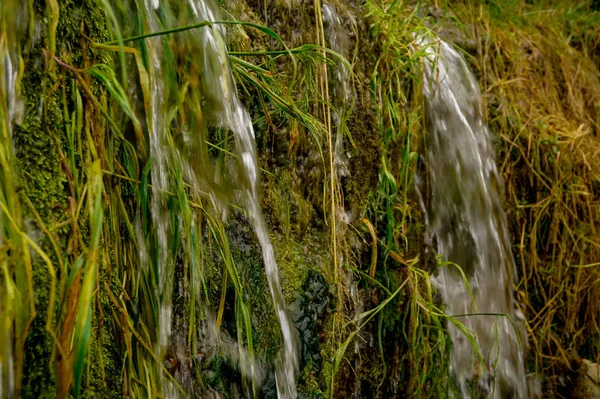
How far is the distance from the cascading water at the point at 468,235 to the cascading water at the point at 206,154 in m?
0.92

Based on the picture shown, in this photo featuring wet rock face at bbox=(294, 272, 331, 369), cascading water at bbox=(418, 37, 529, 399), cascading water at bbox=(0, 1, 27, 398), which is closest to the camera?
cascading water at bbox=(0, 1, 27, 398)

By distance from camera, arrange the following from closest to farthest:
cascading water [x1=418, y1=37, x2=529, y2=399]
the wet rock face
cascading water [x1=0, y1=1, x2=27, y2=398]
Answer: cascading water [x1=0, y1=1, x2=27, y2=398] < the wet rock face < cascading water [x1=418, y1=37, x2=529, y2=399]

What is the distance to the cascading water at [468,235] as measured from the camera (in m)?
2.27

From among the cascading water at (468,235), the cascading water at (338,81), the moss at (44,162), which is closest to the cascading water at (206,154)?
the moss at (44,162)

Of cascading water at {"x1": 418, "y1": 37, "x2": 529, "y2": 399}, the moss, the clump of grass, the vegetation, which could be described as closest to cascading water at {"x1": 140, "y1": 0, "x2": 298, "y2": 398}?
the vegetation

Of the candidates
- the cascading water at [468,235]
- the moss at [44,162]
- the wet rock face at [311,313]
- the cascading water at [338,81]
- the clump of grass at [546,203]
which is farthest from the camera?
the clump of grass at [546,203]

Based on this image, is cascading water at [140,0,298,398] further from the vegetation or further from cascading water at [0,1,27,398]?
cascading water at [0,1,27,398]

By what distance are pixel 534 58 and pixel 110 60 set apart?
2.83m

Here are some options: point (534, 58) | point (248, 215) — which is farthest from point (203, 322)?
point (534, 58)

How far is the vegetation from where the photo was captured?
3.12ft

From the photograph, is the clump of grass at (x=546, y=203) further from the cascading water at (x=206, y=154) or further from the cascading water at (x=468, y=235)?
the cascading water at (x=206, y=154)

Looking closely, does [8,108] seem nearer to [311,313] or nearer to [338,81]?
[311,313]

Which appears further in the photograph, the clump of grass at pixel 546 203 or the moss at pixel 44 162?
the clump of grass at pixel 546 203

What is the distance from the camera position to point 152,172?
1.14 metres
